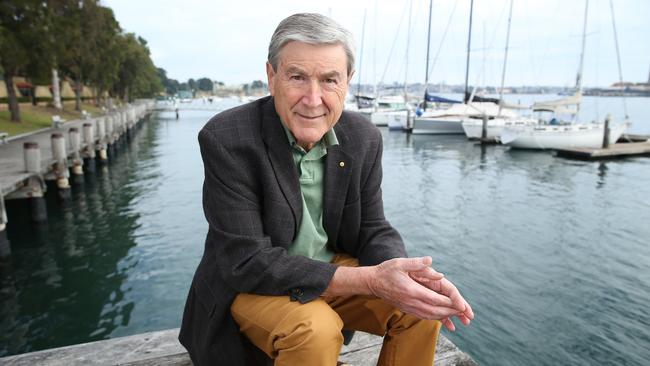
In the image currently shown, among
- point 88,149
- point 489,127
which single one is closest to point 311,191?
point 88,149

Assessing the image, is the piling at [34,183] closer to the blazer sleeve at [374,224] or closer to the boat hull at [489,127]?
the blazer sleeve at [374,224]

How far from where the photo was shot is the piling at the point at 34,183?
35.6ft

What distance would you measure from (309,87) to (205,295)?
3.32 feet

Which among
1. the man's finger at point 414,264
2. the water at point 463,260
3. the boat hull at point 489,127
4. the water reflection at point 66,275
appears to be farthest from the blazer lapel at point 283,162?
the boat hull at point 489,127

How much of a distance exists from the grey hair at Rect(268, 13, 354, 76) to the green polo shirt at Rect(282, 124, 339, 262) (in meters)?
0.39

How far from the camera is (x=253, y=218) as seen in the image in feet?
6.39

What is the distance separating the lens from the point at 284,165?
2.05 m

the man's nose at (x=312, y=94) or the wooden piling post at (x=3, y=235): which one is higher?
the man's nose at (x=312, y=94)

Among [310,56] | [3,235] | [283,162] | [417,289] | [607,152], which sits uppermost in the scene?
[310,56]

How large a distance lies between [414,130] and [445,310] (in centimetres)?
3590

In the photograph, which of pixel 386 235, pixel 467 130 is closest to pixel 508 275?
pixel 386 235

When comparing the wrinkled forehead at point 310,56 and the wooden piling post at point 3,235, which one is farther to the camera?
the wooden piling post at point 3,235

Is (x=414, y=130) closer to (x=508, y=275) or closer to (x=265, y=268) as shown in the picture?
(x=508, y=275)

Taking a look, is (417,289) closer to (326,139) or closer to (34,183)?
(326,139)
